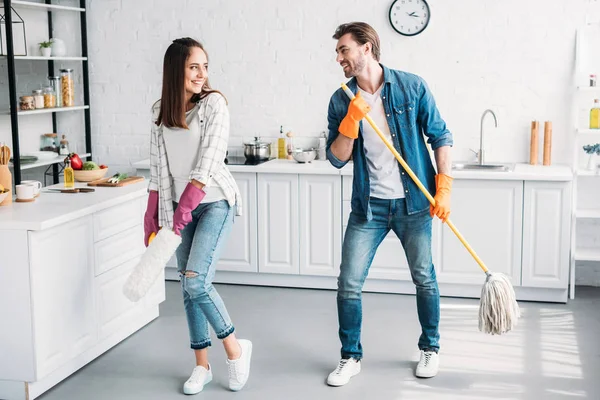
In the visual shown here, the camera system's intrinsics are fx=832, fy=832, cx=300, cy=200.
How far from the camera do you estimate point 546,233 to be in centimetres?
459

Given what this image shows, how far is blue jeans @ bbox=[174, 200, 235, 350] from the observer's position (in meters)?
3.20

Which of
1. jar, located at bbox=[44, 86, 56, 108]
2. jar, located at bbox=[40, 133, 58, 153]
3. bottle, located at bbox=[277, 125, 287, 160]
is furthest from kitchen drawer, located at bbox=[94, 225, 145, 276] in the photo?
jar, located at bbox=[40, 133, 58, 153]

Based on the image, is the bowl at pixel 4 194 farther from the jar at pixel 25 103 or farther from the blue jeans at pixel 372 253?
the jar at pixel 25 103

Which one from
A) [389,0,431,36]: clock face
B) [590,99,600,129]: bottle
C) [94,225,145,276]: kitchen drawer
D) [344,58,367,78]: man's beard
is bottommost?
[94,225,145,276]: kitchen drawer

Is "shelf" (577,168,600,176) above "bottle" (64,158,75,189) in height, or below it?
below

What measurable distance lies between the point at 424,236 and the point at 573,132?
1.95m

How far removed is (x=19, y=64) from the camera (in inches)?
206

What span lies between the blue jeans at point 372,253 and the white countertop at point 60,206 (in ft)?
3.63

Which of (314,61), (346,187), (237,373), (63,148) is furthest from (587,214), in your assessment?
(63,148)

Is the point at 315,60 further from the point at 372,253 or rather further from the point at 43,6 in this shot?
the point at 372,253

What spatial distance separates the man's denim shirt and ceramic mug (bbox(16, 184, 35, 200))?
1.34 metres

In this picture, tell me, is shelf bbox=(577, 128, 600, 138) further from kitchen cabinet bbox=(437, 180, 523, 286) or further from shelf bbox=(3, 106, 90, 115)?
shelf bbox=(3, 106, 90, 115)

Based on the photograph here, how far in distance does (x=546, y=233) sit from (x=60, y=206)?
2608mm

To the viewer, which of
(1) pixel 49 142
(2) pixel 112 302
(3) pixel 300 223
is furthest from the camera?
(1) pixel 49 142
